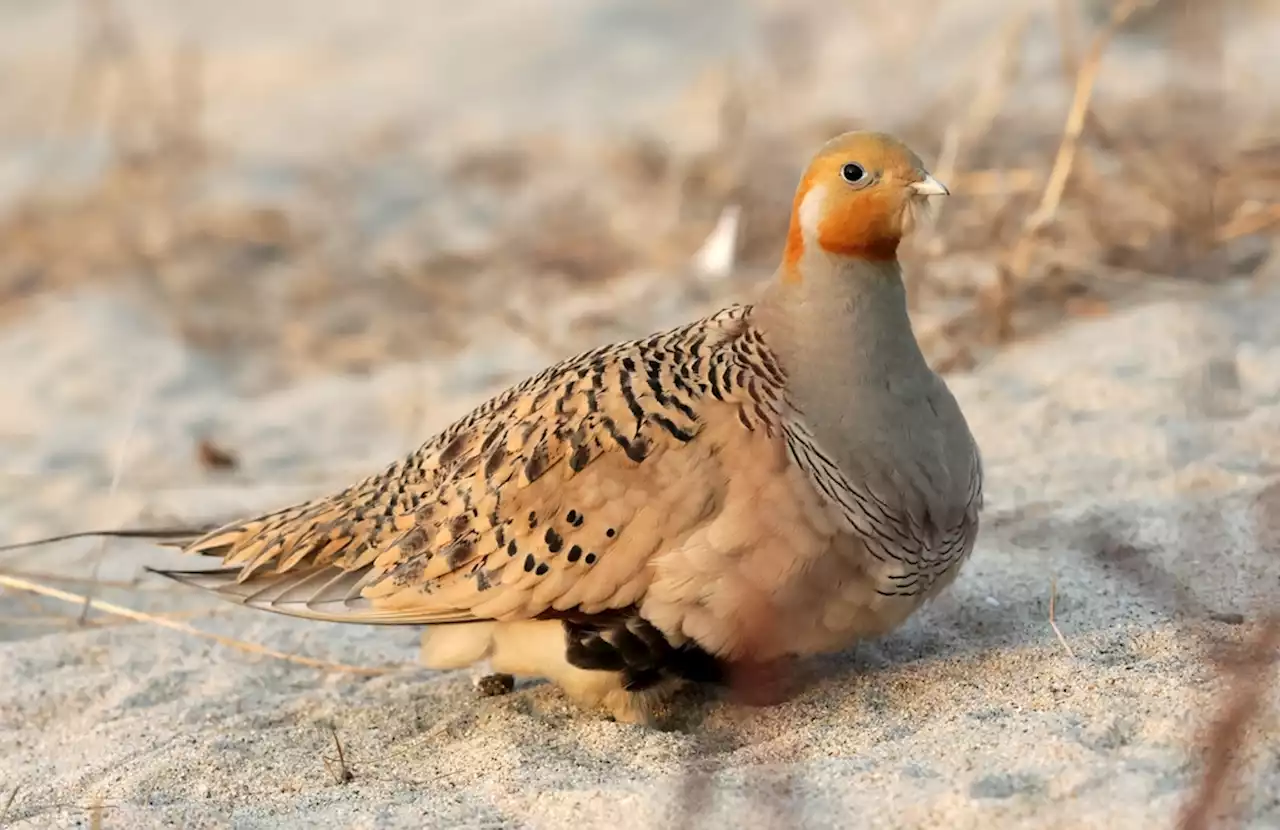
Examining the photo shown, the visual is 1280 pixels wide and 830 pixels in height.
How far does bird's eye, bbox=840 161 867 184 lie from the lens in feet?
9.55

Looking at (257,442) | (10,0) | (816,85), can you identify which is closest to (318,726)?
(257,442)

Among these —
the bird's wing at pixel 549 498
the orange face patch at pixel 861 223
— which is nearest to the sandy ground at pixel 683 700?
the bird's wing at pixel 549 498

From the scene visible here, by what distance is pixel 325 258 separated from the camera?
23.4ft

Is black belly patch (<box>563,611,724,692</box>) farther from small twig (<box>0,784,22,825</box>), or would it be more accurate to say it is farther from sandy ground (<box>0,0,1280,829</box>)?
small twig (<box>0,784,22,825</box>)

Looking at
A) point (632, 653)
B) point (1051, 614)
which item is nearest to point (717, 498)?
point (632, 653)

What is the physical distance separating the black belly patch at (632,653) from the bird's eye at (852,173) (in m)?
0.89

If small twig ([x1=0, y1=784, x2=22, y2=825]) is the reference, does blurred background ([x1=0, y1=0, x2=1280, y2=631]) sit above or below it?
above

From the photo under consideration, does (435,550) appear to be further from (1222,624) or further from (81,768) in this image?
(1222,624)

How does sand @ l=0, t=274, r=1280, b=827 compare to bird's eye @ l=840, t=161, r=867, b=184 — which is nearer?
sand @ l=0, t=274, r=1280, b=827

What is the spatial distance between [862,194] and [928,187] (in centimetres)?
12

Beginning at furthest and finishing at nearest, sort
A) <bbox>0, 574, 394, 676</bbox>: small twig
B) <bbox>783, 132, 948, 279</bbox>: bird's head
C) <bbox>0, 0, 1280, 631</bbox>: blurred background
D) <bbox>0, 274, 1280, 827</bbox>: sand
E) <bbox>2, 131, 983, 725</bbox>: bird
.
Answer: <bbox>0, 0, 1280, 631</bbox>: blurred background < <bbox>0, 574, 394, 676</bbox>: small twig < <bbox>783, 132, 948, 279</bbox>: bird's head < <bbox>2, 131, 983, 725</bbox>: bird < <bbox>0, 274, 1280, 827</bbox>: sand

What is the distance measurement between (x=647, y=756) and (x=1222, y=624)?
112cm

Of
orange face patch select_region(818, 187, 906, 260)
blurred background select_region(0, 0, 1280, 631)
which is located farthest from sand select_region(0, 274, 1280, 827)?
orange face patch select_region(818, 187, 906, 260)

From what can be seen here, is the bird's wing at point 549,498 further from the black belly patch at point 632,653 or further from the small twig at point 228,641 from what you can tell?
the small twig at point 228,641
